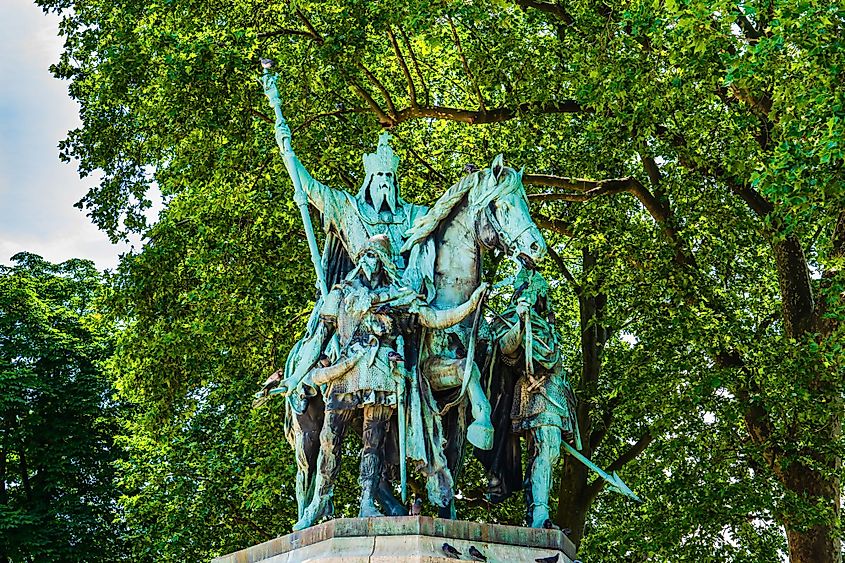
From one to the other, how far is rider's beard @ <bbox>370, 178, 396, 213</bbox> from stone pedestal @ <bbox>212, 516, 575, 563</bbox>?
9.19 ft

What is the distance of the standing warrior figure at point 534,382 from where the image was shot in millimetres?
9250

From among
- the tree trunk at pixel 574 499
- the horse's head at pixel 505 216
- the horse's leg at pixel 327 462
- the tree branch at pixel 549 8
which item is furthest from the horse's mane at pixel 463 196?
the tree trunk at pixel 574 499

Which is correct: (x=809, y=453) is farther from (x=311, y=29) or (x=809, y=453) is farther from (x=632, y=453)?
(x=311, y=29)

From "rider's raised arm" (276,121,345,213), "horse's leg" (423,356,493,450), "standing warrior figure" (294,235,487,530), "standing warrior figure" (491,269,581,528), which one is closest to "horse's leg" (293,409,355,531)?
"standing warrior figure" (294,235,487,530)

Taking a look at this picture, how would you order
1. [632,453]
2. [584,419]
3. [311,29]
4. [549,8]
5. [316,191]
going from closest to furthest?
1. [316,191]
2. [311,29]
3. [549,8]
4. [584,419]
5. [632,453]

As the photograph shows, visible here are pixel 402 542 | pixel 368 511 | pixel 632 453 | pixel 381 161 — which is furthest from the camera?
pixel 632 453

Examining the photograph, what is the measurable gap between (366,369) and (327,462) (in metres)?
0.80

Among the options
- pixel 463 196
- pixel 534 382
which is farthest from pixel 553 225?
pixel 534 382

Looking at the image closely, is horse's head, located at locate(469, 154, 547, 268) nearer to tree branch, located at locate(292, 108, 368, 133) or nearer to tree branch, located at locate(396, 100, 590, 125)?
tree branch, located at locate(292, 108, 368, 133)

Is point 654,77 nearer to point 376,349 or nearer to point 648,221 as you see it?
point 648,221

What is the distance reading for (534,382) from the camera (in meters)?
9.27

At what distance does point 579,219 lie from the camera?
57.5ft

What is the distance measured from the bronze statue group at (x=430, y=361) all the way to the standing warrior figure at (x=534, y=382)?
0.01 metres

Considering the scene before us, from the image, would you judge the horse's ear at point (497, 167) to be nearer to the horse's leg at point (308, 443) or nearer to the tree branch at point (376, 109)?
the horse's leg at point (308, 443)
